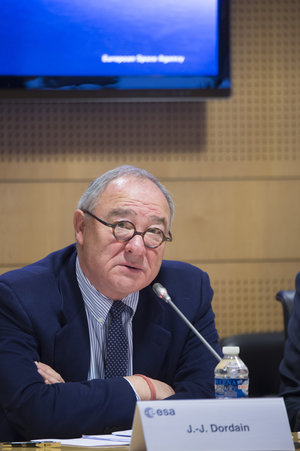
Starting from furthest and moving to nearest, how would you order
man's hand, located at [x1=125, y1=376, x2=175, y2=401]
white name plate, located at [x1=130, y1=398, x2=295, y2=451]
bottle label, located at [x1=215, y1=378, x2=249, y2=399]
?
1. man's hand, located at [x1=125, y1=376, x2=175, y2=401]
2. bottle label, located at [x1=215, y1=378, x2=249, y2=399]
3. white name plate, located at [x1=130, y1=398, x2=295, y2=451]

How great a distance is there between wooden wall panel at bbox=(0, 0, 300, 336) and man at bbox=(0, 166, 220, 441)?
1385 millimetres

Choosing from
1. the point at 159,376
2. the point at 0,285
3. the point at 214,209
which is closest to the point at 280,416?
the point at 159,376

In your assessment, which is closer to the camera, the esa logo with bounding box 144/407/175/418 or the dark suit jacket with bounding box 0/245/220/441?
the esa logo with bounding box 144/407/175/418

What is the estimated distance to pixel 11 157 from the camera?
4.03 metres

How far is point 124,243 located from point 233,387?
26.6 inches

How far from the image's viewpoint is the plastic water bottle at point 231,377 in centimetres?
204

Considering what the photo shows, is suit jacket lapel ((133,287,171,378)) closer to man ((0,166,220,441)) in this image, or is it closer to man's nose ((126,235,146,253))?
man ((0,166,220,441))

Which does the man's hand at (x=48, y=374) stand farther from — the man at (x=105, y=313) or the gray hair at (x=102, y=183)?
the gray hair at (x=102, y=183)

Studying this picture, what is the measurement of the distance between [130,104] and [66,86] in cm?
42

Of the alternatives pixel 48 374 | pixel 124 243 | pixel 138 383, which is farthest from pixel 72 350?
pixel 124 243

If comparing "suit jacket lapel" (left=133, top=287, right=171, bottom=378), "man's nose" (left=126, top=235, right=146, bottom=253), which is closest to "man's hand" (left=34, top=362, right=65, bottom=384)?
"suit jacket lapel" (left=133, top=287, right=171, bottom=378)

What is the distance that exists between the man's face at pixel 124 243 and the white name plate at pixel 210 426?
3.08 feet

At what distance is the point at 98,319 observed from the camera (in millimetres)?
2520

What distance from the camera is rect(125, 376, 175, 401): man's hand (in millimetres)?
2262
